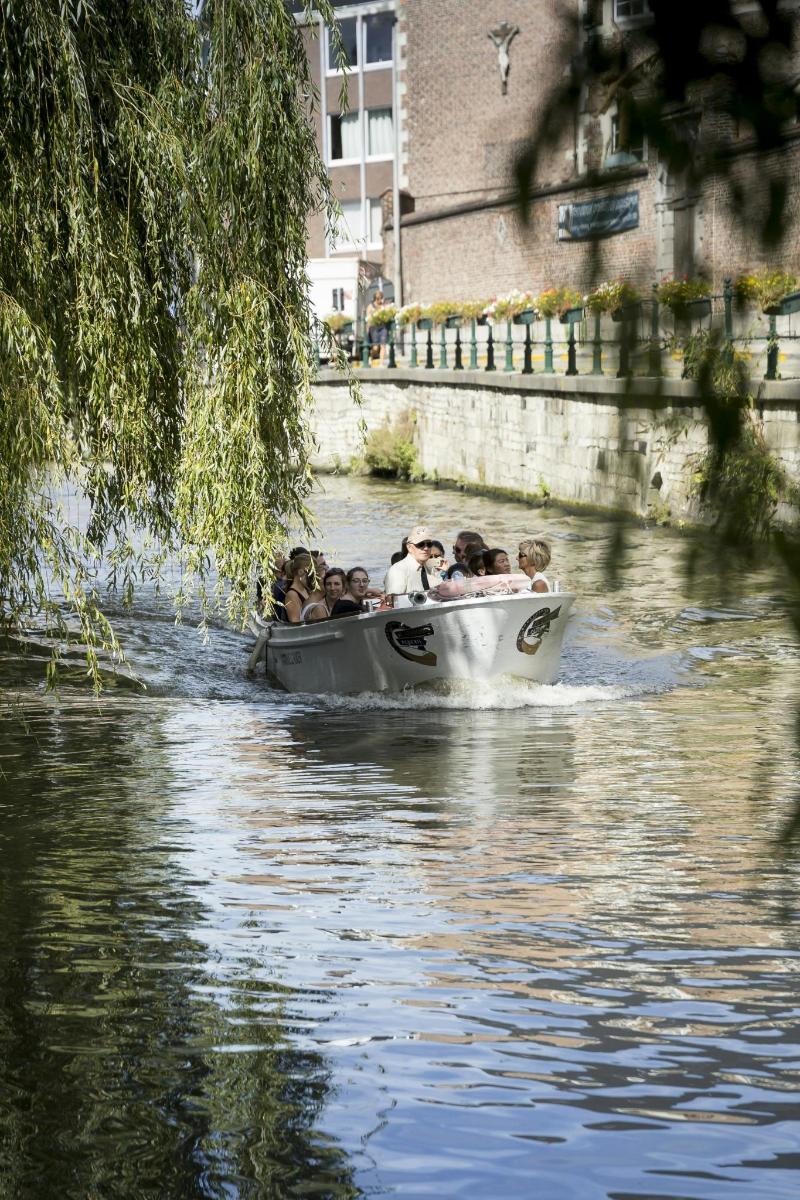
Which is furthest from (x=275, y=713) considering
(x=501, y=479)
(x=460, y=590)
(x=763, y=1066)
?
(x=501, y=479)

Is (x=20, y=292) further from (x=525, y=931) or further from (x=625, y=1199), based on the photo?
(x=625, y=1199)

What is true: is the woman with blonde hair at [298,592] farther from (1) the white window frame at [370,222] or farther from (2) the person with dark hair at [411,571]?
(1) the white window frame at [370,222]

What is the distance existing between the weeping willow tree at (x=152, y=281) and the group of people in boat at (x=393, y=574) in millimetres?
2681

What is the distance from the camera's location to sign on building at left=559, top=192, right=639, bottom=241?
2.20 metres

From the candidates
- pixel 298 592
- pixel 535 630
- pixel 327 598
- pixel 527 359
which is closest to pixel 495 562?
pixel 535 630

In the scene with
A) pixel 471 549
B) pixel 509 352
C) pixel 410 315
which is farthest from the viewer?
pixel 410 315

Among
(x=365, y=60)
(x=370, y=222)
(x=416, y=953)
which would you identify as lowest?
(x=416, y=953)

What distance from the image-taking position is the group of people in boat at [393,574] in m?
13.9

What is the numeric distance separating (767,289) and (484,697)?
11.8m

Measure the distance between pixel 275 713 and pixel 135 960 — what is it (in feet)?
23.7

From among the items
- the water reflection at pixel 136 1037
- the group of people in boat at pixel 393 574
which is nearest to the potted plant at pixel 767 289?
the water reflection at pixel 136 1037

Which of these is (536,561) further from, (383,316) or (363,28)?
(363,28)

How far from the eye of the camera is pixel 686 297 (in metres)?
2.31

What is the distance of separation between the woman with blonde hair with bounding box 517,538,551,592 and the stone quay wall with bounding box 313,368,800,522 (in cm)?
135
